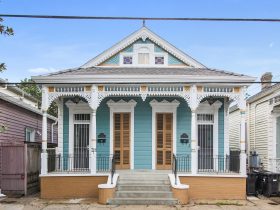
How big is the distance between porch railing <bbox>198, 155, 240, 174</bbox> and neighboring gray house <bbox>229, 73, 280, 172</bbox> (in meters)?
1.74

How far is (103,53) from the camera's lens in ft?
62.6

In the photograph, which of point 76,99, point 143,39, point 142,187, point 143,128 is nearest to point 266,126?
point 143,128

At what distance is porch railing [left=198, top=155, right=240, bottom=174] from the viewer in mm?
17500

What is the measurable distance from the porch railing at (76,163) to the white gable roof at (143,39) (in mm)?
4138

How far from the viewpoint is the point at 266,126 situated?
19.5m

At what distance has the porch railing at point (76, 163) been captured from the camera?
17.7 metres

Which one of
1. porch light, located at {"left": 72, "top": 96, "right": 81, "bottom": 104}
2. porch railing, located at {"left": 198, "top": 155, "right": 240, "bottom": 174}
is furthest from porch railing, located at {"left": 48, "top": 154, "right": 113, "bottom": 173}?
porch railing, located at {"left": 198, "top": 155, "right": 240, "bottom": 174}

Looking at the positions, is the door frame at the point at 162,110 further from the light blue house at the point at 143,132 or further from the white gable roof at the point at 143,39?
the white gable roof at the point at 143,39

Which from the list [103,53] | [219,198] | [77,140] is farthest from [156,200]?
[103,53]

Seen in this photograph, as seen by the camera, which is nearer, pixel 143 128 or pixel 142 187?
pixel 142 187

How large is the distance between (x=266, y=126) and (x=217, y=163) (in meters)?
3.20

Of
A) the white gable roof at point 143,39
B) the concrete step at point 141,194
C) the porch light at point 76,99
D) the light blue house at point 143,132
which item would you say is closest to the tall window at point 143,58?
the white gable roof at point 143,39

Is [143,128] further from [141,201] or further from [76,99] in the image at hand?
[141,201]

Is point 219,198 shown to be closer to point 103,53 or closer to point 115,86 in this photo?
point 115,86
